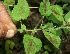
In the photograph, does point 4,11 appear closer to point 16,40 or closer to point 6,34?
point 6,34

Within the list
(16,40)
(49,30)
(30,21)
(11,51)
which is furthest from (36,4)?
(49,30)

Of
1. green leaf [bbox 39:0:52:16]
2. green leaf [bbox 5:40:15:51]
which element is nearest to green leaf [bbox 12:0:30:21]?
green leaf [bbox 39:0:52:16]

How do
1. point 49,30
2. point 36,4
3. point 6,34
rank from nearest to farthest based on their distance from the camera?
point 6,34 < point 49,30 < point 36,4

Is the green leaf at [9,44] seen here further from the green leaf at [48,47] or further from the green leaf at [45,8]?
the green leaf at [45,8]

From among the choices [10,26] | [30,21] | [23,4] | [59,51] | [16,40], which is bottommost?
[59,51]

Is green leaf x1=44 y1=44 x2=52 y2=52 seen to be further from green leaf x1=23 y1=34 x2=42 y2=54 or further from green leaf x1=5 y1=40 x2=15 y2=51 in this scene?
green leaf x1=23 y1=34 x2=42 y2=54

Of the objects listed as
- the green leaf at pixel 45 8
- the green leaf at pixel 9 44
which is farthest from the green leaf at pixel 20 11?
the green leaf at pixel 9 44

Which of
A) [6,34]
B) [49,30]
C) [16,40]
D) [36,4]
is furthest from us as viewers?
[36,4]

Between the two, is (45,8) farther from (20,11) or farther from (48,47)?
(48,47)

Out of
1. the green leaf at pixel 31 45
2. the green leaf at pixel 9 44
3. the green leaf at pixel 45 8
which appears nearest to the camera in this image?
the green leaf at pixel 31 45

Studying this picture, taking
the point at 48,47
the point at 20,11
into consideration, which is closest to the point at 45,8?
the point at 20,11

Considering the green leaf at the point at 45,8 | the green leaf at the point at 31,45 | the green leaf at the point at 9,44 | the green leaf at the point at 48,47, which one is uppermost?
the green leaf at the point at 45,8
